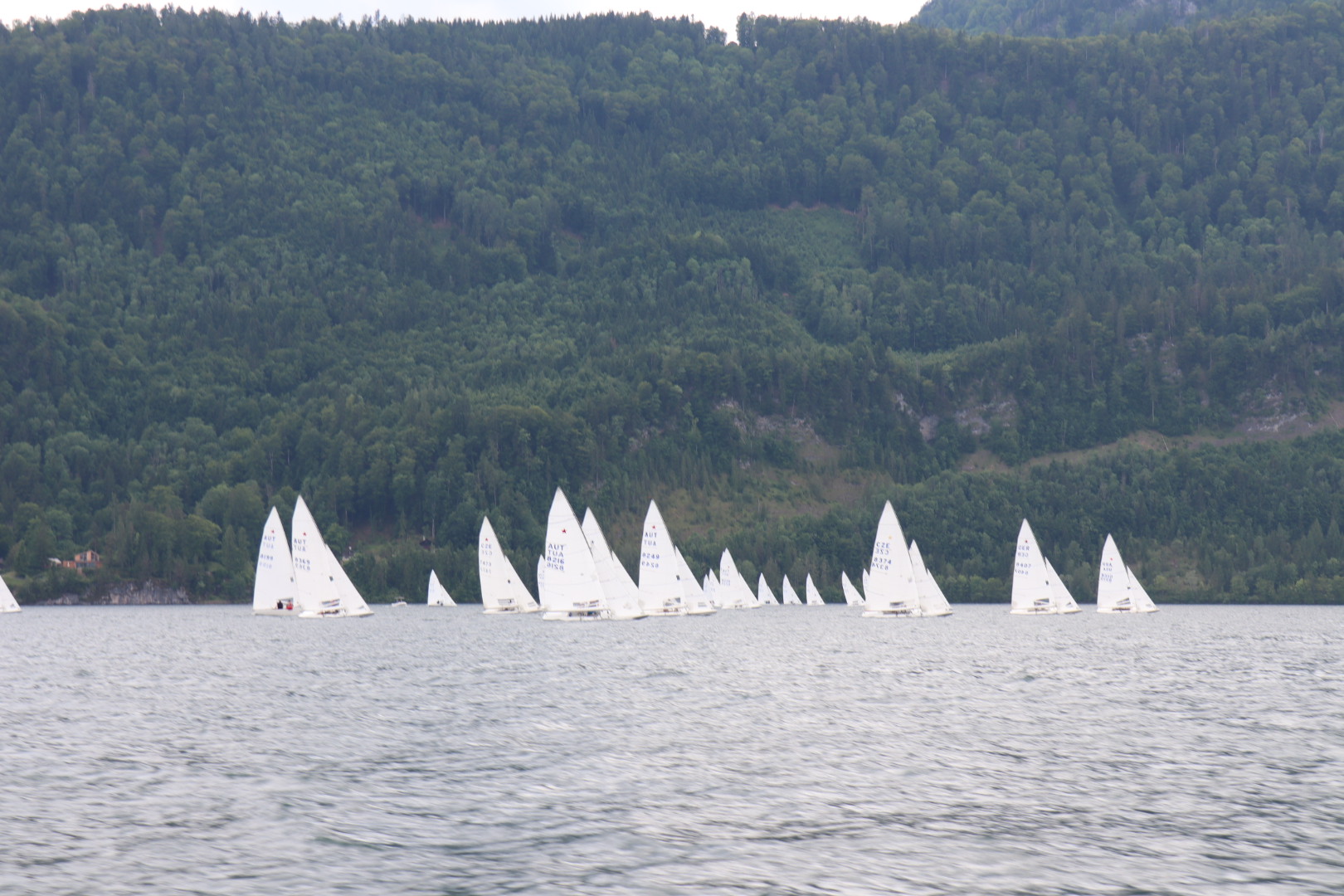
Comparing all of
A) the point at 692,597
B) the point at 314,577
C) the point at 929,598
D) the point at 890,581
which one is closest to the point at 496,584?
the point at 692,597

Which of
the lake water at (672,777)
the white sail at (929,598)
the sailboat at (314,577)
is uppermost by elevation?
the sailboat at (314,577)

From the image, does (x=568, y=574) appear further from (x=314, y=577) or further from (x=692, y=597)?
(x=692, y=597)

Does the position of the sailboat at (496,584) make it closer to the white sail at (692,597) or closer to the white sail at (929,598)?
the white sail at (692,597)

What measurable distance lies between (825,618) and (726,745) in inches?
5410

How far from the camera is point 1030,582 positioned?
18912cm

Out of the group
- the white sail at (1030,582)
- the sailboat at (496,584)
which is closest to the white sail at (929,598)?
the white sail at (1030,582)

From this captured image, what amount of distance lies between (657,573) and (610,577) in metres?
11.3

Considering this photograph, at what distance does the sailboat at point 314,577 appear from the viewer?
545 ft

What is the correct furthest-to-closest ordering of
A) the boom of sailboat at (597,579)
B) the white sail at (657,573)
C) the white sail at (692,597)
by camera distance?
the white sail at (692,597), the white sail at (657,573), the boom of sailboat at (597,579)

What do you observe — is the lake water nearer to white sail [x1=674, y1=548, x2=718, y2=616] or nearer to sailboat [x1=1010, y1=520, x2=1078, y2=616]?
white sail [x1=674, y1=548, x2=718, y2=616]

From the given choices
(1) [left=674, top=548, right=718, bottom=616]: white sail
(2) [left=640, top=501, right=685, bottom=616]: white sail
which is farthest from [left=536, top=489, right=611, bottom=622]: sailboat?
(1) [left=674, top=548, right=718, bottom=616]: white sail

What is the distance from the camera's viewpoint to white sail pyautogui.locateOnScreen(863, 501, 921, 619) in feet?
530

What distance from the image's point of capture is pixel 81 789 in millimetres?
47812

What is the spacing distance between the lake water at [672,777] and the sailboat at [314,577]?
62.8 metres
